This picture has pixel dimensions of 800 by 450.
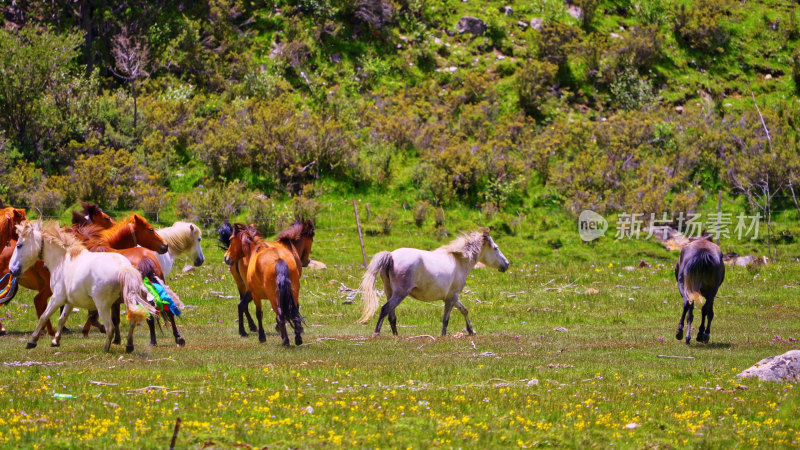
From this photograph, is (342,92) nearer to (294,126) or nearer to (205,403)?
(294,126)

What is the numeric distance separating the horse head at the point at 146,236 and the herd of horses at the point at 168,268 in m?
0.02

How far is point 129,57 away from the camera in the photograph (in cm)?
3591

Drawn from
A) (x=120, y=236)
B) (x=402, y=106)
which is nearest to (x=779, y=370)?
(x=120, y=236)

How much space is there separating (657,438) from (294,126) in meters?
26.7

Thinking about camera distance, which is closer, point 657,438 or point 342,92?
point 657,438

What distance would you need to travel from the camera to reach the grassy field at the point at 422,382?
28.3 ft

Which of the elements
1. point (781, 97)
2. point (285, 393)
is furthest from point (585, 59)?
point (285, 393)

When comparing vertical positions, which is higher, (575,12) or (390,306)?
(575,12)

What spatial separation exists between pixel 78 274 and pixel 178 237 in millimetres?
4531

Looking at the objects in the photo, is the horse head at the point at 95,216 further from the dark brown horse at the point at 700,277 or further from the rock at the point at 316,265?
the dark brown horse at the point at 700,277

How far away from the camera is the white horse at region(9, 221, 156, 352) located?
13.5 metres

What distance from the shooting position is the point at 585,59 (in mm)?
41500

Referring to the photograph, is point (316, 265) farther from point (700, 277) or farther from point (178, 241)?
point (700, 277)

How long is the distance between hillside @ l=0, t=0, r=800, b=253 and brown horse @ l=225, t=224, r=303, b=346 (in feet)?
45.5
